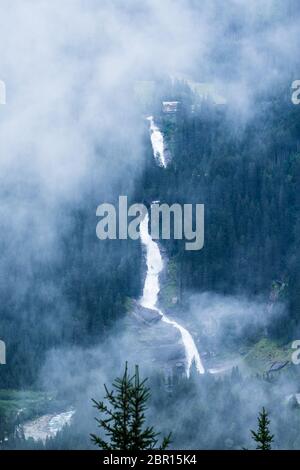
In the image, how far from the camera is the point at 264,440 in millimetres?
59750
